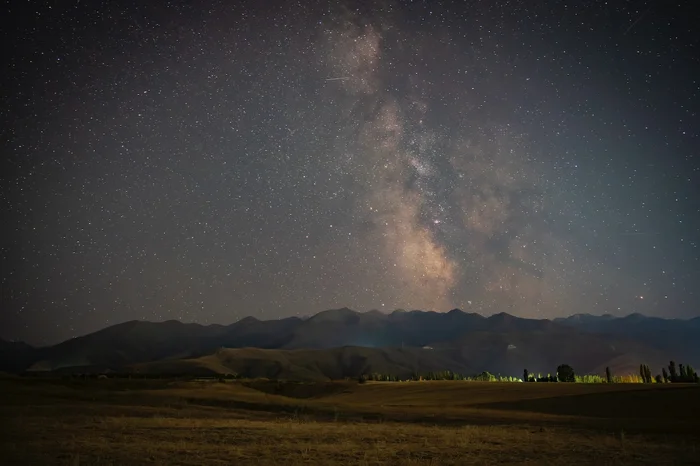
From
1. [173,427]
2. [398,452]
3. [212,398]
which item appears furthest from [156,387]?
[398,452]

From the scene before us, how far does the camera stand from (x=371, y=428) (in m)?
24.4

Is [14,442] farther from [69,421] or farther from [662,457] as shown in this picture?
[662,457]

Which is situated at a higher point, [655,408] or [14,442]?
[655,408]

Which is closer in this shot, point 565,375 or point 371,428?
point 371,428

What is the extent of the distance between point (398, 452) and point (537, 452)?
425 centimetres

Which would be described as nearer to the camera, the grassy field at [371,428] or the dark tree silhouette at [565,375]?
the grassy field at [371,428]

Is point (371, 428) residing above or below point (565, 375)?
below

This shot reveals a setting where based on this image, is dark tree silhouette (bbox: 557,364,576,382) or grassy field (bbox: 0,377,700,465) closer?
grassy field (bbox: 0,377,700,465)

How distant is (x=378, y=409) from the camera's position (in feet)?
109

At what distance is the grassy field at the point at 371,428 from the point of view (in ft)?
55.0

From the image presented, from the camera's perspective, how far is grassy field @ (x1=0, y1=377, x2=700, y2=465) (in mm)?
16750

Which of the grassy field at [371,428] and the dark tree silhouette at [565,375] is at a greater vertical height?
the dark tree silhouette at [565,375]

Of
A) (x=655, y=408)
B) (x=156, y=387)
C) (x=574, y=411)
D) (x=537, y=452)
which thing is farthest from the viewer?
(x=156, y=387)

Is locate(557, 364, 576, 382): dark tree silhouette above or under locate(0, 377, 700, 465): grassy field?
above
